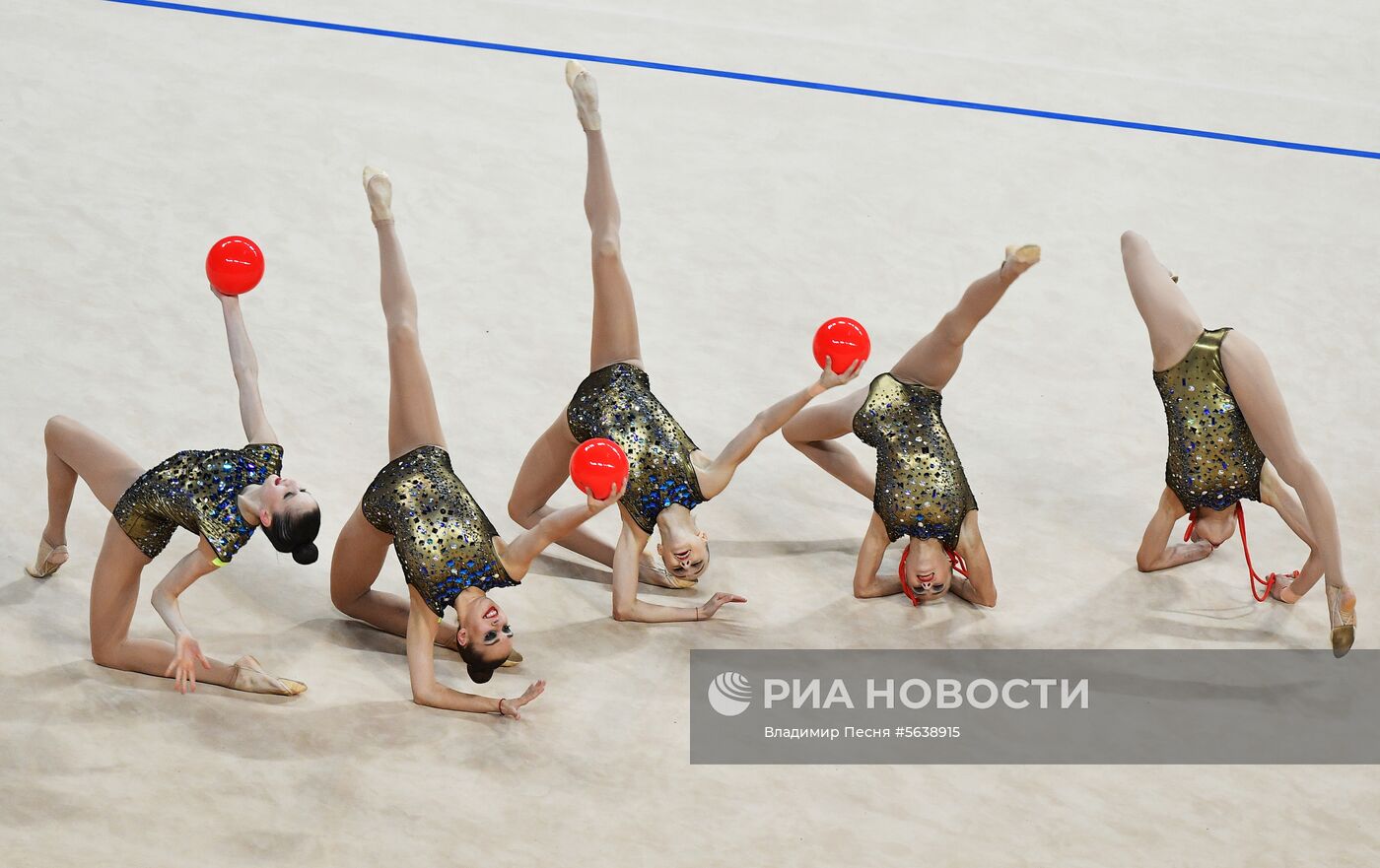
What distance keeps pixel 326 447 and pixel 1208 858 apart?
3200mm

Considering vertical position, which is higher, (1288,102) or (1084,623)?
(1288,102)

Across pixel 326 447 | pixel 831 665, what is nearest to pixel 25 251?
pixel 326 447

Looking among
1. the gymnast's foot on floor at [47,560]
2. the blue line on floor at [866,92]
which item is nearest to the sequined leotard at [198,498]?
the gymnast's foot on floor at [47,560]

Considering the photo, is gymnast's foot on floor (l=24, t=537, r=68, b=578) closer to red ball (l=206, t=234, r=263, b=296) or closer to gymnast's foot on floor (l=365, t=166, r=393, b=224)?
red ball (l=206, t=234, r=263, b=296)

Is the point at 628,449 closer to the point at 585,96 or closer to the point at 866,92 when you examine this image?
the point at 585,96

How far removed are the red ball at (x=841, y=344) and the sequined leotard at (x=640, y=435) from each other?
0.67 metres

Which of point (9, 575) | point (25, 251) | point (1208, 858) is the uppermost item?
point (25, 251)

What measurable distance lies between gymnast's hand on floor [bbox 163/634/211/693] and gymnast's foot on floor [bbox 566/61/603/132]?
207cm

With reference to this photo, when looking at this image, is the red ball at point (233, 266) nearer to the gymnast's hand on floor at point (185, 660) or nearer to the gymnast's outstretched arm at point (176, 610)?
the gymnast's outstretched arm at point (176, 610)

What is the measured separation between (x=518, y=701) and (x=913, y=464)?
4.98ft

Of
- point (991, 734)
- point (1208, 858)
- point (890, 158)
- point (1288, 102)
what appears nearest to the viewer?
point (1208, 858)

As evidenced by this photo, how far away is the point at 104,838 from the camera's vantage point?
3504 mm

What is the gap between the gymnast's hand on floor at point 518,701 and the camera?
4.07 m

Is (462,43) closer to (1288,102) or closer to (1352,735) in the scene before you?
(1288,102)
